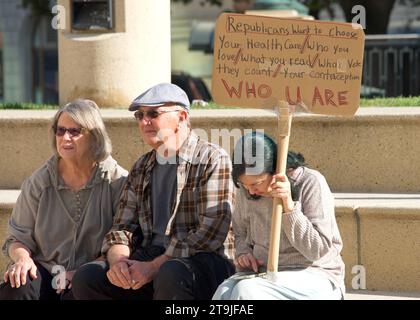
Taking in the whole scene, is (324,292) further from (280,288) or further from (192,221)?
(192,221)

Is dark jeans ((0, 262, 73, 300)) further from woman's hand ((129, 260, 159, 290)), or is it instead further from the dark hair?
the dark hair

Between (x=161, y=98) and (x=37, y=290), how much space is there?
3.51 feet

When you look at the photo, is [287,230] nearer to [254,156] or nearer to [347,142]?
[254,156]

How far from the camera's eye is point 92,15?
25.1 feet

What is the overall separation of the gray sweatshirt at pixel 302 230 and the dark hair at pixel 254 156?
0.17m

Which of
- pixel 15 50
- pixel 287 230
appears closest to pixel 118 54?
pixel 287 230

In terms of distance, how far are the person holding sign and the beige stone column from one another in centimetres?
292

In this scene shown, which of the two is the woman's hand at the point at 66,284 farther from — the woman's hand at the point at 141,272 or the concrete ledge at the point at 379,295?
the concrete ledge at the point at 379,295

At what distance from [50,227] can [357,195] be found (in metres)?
1.86

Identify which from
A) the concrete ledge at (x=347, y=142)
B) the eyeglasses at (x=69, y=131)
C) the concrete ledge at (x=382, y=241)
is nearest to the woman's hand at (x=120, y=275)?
the eyeglasses at (x=69, y=131)

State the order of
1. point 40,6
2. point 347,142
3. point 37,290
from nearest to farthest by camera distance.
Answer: point 37,290
point 347,142
point 40,6

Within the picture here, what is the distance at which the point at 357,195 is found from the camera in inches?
246

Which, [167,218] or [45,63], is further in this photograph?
[45,63]
